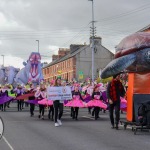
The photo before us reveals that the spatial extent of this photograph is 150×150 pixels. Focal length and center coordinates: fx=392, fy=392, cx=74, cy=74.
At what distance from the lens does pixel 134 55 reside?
471 inches

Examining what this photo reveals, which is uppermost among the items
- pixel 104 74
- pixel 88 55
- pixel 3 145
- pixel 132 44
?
pixel 88 55

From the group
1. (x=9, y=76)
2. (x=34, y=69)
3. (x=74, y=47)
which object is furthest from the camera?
(x=74, y=47)

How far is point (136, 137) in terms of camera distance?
11.3 m

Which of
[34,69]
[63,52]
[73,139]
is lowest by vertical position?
[73,139]

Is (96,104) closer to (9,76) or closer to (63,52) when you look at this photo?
(9,76)

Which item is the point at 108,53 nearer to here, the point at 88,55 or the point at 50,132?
the point at 88,55

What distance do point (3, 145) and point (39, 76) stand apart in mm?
19087

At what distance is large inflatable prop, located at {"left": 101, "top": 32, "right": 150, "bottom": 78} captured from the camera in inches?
466

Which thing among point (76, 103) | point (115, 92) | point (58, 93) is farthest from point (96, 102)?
point (115, 92)

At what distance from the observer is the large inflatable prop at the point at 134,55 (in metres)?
11.8

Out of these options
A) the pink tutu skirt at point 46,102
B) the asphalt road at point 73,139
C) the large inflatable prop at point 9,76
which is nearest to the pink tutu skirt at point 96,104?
the pink tutu skirt at point 46,102

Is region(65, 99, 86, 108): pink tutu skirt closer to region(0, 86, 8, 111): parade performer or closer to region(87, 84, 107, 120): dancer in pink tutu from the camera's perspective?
region(87, 84, 107, 120): dancer in pink tutu

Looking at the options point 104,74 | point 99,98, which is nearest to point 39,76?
point 99,98

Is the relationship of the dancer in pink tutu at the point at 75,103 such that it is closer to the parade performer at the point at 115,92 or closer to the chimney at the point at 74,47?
the parade performer at the point at 115,92
